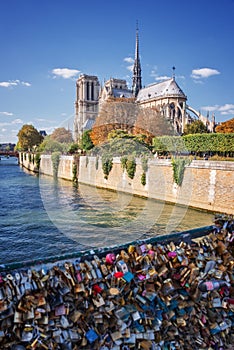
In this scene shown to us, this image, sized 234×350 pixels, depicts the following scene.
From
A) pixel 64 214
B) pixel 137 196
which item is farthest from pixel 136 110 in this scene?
pixel 64 214

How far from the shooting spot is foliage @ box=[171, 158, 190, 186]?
16438 millimetres

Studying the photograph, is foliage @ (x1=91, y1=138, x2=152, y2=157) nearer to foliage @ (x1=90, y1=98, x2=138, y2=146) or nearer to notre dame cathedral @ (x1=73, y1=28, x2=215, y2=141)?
foliage @ (x1=90, y1=98, x2=138, y2=146)

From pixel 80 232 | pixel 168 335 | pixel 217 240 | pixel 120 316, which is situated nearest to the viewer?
pixel 120 316

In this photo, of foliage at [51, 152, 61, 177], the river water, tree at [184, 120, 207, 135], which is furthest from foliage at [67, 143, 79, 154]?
the river water

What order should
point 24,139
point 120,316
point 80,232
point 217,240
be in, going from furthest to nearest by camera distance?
point 24,139 < point 80,232 < point 217,240 < point 120,316

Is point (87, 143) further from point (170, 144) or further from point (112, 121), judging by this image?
point (170, 144)

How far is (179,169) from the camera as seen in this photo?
16.6 meters

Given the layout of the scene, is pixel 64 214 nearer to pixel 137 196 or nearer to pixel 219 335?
pixel 137 196

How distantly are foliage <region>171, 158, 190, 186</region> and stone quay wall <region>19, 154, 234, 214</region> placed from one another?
21 centimetres

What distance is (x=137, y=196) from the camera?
1920cm

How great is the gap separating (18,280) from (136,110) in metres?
34.9

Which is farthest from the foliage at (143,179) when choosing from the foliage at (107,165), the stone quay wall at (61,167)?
the stone quay wall at (61,167)

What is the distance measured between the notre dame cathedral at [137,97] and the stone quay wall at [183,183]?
23.1 m

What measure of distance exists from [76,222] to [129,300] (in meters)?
9.29
